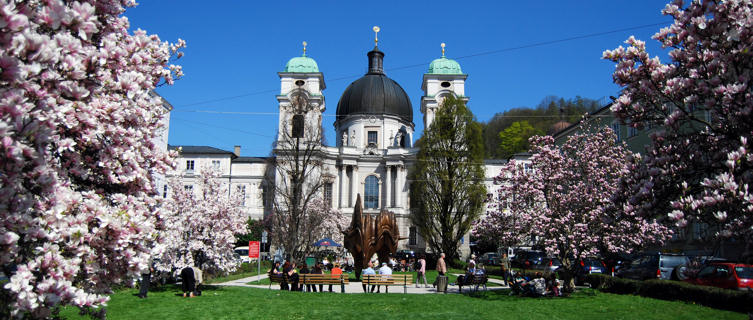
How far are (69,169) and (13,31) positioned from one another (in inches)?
87.8

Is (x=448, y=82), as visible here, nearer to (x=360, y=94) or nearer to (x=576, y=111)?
(x=360, y=94)

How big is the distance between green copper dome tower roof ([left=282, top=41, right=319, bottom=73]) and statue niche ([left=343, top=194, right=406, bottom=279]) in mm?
42706

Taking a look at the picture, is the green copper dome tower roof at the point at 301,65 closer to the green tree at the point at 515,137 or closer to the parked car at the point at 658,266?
the green tree at the point at 515,137

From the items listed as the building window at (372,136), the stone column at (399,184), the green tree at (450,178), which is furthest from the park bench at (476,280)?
the building window at (372,136)

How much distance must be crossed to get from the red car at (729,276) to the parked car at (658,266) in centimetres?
384

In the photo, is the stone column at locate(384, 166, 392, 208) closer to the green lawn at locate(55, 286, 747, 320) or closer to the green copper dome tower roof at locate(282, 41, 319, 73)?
the green copper dome tower roof at locate(282, 41, 319, 73)

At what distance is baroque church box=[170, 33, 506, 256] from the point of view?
6731 cm

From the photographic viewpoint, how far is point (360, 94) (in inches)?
2960

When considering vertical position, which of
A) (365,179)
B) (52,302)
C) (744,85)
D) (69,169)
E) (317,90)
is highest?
(317,90)

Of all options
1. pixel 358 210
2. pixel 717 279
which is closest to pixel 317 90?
pixel 358 210

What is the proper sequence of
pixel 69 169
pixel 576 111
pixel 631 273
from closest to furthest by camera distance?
pixel 69 169, pixel 631 273, pixel 576 111

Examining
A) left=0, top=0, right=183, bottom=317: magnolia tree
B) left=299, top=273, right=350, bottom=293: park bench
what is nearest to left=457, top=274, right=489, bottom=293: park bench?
left=299, top=273, right=350, bottom=293: park bench

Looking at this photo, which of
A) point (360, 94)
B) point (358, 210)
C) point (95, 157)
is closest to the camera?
point (95, 157)

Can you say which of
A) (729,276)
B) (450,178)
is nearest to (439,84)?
(450,178)
